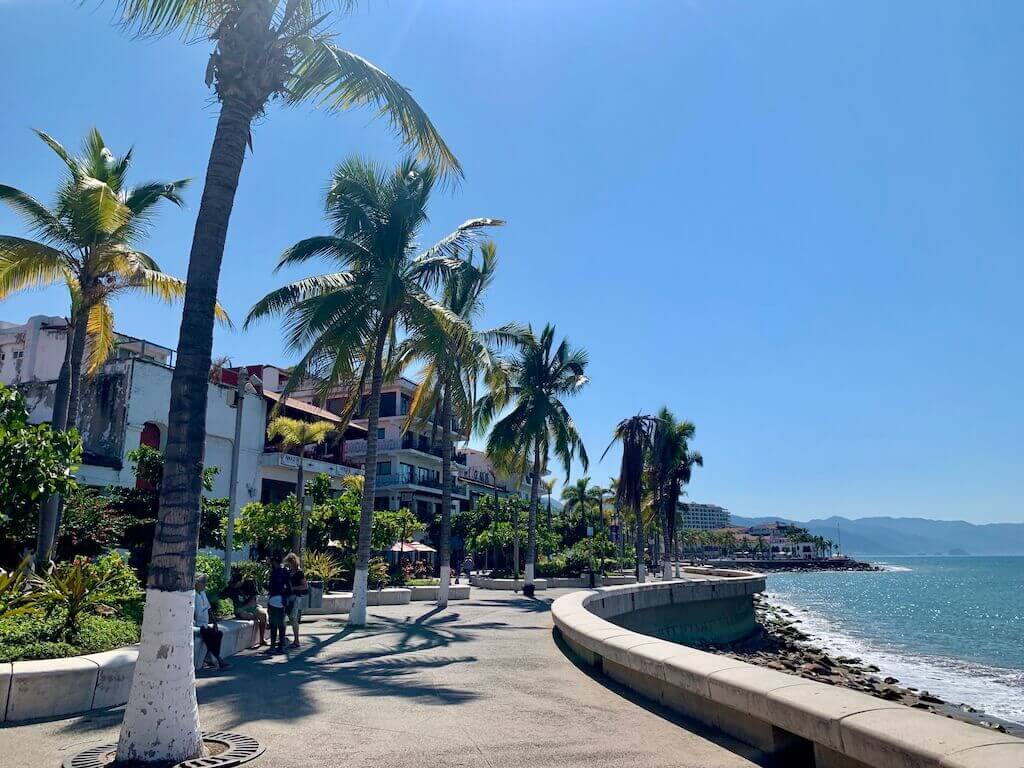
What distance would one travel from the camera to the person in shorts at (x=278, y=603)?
11828mm

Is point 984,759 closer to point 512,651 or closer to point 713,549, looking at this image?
point 512,651

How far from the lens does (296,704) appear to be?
25.5 ft

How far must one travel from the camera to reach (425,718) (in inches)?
284

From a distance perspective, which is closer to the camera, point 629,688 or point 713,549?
point 629,688

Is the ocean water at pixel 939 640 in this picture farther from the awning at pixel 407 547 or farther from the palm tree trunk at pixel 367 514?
the awning at pixel 407 547

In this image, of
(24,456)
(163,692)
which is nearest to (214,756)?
(163,692)

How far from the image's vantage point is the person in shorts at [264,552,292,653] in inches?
466

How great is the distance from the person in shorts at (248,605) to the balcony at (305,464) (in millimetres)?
24497

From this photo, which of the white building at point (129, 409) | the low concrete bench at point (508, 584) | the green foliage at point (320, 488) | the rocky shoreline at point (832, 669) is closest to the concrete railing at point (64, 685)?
the rocky shoreline at point (832, 669)

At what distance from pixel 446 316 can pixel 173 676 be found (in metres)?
11.6

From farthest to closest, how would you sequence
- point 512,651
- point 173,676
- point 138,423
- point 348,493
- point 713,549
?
point 713,549, point 138,423, point 348,493, point 512,651, point 173,676

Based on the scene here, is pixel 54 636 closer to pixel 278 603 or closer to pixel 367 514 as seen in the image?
pixel 278 603

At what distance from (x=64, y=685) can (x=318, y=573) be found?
13576 millimetres

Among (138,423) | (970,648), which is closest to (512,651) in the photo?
(138,423)
